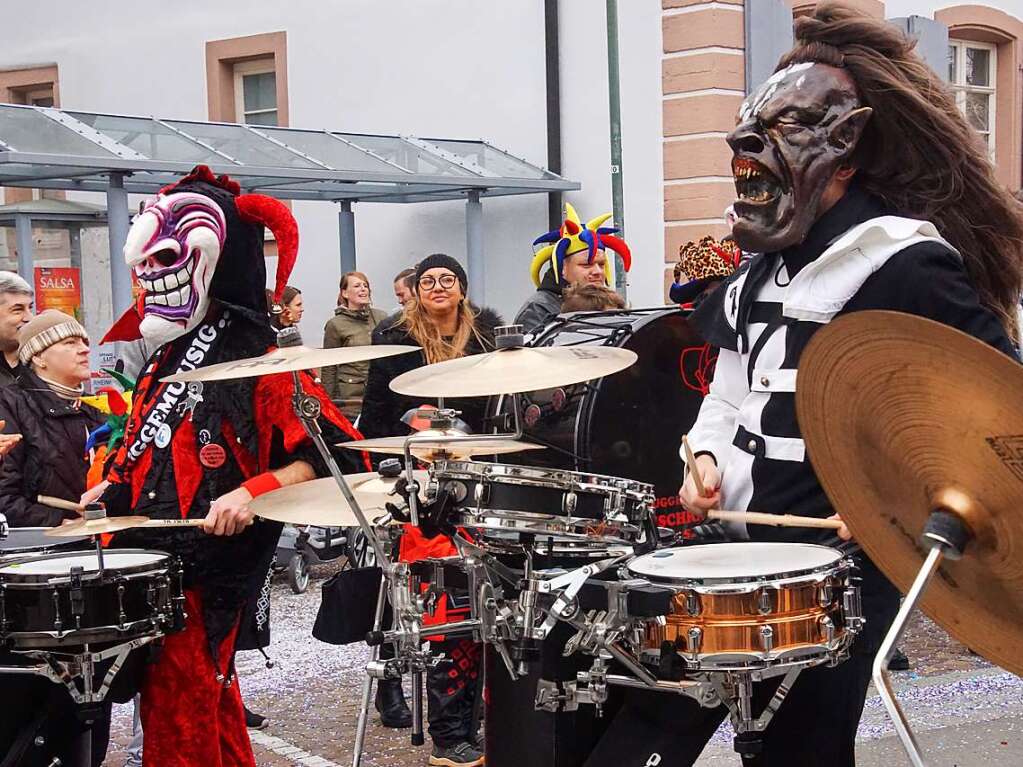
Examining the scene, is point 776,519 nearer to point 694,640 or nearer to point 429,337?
point 694,640

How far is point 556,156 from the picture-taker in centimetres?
1182

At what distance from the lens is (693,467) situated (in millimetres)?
3070

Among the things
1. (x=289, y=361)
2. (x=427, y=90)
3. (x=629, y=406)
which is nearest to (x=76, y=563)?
(x=289, y=361)

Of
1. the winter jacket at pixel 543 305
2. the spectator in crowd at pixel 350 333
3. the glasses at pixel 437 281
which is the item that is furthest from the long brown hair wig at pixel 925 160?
the spectator in crowd at pixel 350 333

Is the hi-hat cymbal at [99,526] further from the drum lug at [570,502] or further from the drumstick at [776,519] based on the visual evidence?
the drumstick at [776,519]

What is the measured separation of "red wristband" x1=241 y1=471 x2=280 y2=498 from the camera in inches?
150

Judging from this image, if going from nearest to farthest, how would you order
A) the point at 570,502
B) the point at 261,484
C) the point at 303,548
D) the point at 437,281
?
the point at 570,502 < the point at 261,484 < the point at 437,281 < the point at 303,548

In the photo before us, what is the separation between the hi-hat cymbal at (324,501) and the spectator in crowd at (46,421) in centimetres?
167

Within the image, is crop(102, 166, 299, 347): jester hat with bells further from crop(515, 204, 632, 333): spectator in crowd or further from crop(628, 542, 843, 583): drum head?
crop(515, 204, 632, 333): spectator in crowd

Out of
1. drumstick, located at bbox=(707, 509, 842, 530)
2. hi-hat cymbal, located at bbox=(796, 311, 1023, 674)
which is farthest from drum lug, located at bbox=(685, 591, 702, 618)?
hi-hat cymbal, located at bbox=(796, 311, 1023, 674)

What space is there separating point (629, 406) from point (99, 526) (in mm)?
2240

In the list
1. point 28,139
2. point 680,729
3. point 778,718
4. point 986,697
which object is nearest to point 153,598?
point 680,729

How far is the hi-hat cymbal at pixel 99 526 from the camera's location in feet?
11.6

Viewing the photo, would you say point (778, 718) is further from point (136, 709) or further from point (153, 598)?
point (136, 709)
